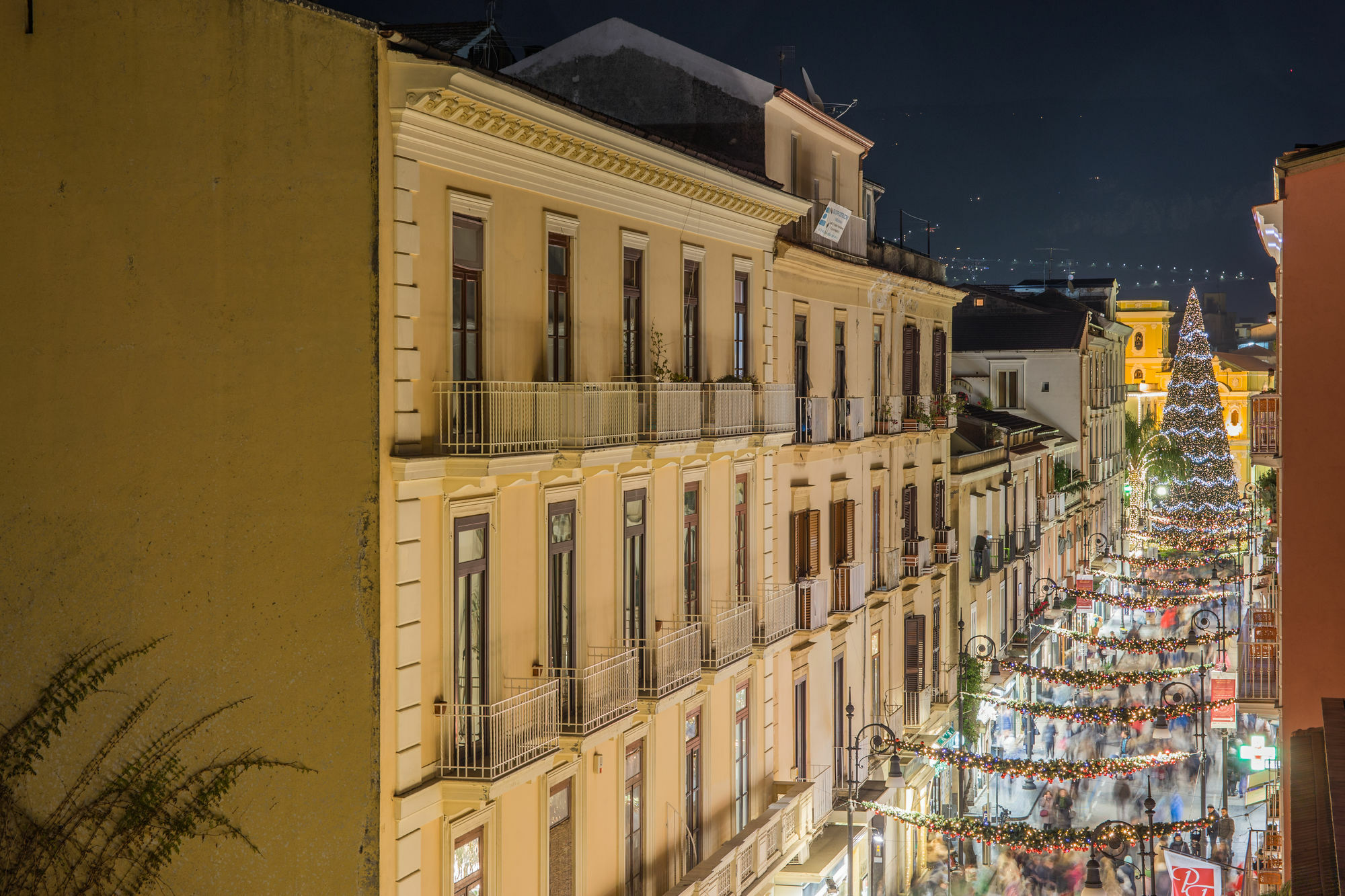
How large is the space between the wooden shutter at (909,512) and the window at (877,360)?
9.62 ft

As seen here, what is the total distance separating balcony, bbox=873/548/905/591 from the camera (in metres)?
30.3

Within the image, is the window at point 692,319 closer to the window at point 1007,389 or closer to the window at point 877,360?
the window at point 877,360

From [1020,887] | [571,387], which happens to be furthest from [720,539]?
[1020,887]

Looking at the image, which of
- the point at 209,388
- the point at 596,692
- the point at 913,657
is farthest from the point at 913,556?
the point at 209,388

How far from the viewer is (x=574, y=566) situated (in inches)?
643

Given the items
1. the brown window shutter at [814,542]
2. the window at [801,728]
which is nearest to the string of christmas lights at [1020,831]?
the window at [801,728]

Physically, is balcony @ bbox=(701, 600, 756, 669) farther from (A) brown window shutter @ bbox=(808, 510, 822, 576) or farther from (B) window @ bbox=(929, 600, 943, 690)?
(B) window @ bbox=(929, 600, 943, 690)

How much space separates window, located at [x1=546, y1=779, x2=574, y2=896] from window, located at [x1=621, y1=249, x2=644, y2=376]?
5.29 meters

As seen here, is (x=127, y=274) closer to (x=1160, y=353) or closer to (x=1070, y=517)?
(x=1070, y=517)

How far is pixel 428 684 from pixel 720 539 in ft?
27.3

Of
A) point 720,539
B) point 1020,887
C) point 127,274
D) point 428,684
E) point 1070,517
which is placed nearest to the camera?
point 127,274

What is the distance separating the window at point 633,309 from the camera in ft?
58.6

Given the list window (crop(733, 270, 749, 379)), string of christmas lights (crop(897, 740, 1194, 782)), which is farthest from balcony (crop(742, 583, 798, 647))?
string of christmas lights (crop(897, 740, 1194, 782))

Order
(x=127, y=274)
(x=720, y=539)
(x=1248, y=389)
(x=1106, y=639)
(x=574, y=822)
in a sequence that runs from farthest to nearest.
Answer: (x=1248, y=389), (x=1106, y=639), (x=720, y=539), (x=574, y=822), (x=127, y=274)
